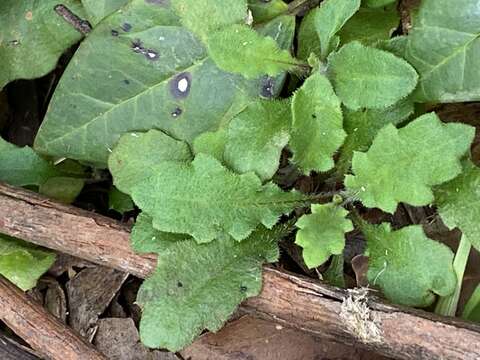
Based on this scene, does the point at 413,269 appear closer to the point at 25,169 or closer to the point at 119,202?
the point at 119,202

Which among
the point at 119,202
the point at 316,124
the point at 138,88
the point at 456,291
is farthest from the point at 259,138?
the point at 456,291

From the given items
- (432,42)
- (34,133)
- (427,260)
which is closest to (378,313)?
(427,260)

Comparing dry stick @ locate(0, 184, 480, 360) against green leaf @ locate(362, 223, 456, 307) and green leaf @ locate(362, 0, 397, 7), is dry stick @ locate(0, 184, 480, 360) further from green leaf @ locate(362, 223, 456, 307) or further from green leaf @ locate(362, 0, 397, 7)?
green leaf @ locate(362, 0, 397, 7)

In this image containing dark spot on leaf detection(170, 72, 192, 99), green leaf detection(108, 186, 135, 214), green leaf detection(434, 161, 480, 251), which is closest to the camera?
green leaf detection(434, 161, 480, 251)

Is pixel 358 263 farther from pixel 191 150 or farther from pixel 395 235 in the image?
pixel 191 150

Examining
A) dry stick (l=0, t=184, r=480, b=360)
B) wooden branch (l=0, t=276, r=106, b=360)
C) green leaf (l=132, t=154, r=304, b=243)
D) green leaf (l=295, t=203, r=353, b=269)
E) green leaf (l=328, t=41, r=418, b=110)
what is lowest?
wooden branch (l=0, t=276, r=106, b=360)

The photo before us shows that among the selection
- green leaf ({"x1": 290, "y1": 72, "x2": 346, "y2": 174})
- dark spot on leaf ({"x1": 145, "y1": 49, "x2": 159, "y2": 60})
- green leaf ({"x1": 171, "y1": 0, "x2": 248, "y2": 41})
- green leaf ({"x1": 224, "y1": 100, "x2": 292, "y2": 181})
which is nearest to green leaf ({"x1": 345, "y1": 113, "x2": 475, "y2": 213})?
green leaf ({"x1": 290, "y1": 72, "x2": 346, "y2": 174})
